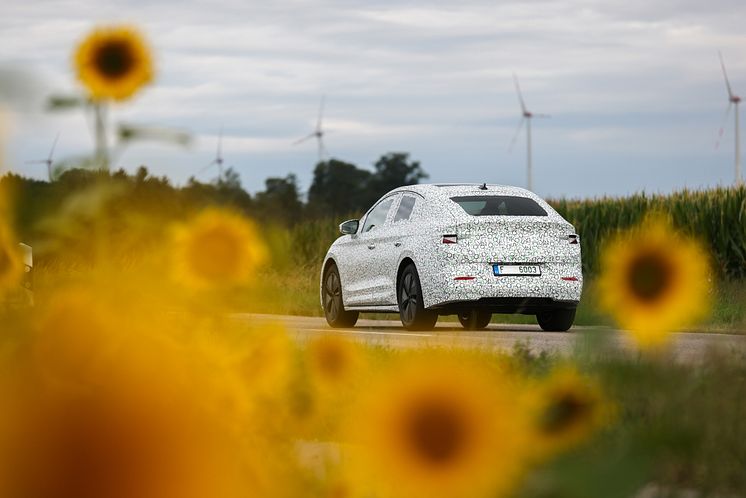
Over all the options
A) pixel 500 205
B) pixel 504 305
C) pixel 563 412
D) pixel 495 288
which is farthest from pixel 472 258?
pixel 563 412

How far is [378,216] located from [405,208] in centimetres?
78

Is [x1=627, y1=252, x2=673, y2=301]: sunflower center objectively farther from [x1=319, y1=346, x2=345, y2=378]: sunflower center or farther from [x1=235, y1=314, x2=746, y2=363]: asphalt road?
[x1=319, y1=346, x2=345, y2=378]: sunflower center

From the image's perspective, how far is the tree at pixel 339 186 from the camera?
8275cm

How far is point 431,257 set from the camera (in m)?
14.2

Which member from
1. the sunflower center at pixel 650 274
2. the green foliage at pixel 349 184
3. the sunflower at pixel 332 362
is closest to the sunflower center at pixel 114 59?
the sunflower at pixel 332 362

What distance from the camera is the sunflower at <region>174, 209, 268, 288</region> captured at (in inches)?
138

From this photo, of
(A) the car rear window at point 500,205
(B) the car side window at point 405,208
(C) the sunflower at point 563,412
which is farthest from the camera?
(B) the car side window at point 405,208

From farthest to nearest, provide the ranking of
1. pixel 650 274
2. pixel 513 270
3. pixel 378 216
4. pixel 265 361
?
pixel 378 216, pixel 513 270, pixel 650 274, pixel 265 361

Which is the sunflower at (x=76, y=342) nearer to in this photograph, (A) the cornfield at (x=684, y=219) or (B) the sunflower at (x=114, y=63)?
(B) the sunflower at (x=114, y=63)

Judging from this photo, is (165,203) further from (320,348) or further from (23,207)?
(320,348)

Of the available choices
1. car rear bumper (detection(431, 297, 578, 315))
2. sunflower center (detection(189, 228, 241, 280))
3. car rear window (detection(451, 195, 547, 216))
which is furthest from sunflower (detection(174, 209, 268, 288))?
car rear window (detection(451, 195, 547, 216))

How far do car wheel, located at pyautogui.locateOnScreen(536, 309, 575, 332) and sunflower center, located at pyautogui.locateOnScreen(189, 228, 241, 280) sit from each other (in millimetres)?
11071

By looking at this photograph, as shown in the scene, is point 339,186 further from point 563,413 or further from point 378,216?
point 563,413

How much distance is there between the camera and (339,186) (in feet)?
279
